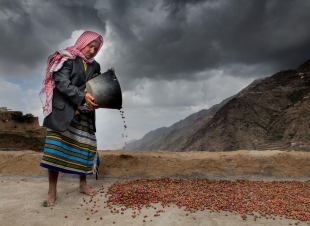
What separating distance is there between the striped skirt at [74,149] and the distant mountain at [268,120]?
2056 cm

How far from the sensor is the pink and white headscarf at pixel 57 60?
3.19m

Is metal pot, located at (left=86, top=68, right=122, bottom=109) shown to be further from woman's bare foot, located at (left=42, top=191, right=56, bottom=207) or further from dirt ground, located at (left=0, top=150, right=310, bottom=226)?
dirt ground, located at (left=0, top=150, right=310, bottom=226)

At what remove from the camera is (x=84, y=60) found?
3.45 metres

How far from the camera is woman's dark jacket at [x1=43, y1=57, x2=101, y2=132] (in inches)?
122

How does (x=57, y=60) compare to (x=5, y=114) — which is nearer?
(x=57, y=60)

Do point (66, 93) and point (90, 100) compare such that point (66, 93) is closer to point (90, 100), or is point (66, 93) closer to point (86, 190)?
point (90, 100)

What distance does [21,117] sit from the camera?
78.4 feet

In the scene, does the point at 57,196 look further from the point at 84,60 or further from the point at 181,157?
the point at 181,157

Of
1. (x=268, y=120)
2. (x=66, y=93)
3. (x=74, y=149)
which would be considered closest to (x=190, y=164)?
(x=74, y=149)

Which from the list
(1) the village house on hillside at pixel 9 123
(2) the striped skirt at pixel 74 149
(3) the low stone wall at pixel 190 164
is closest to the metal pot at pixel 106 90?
(2) the striped skirt at pixel 74 149

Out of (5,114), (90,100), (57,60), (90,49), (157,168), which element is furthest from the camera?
(5,114)

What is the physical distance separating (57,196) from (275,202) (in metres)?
2.80

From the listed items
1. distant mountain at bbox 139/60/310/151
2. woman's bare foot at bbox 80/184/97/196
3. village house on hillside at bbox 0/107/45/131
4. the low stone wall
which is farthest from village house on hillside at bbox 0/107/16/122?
woman's bare foot at bbox 80/184/97/196

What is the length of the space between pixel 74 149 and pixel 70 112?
1.62ft
